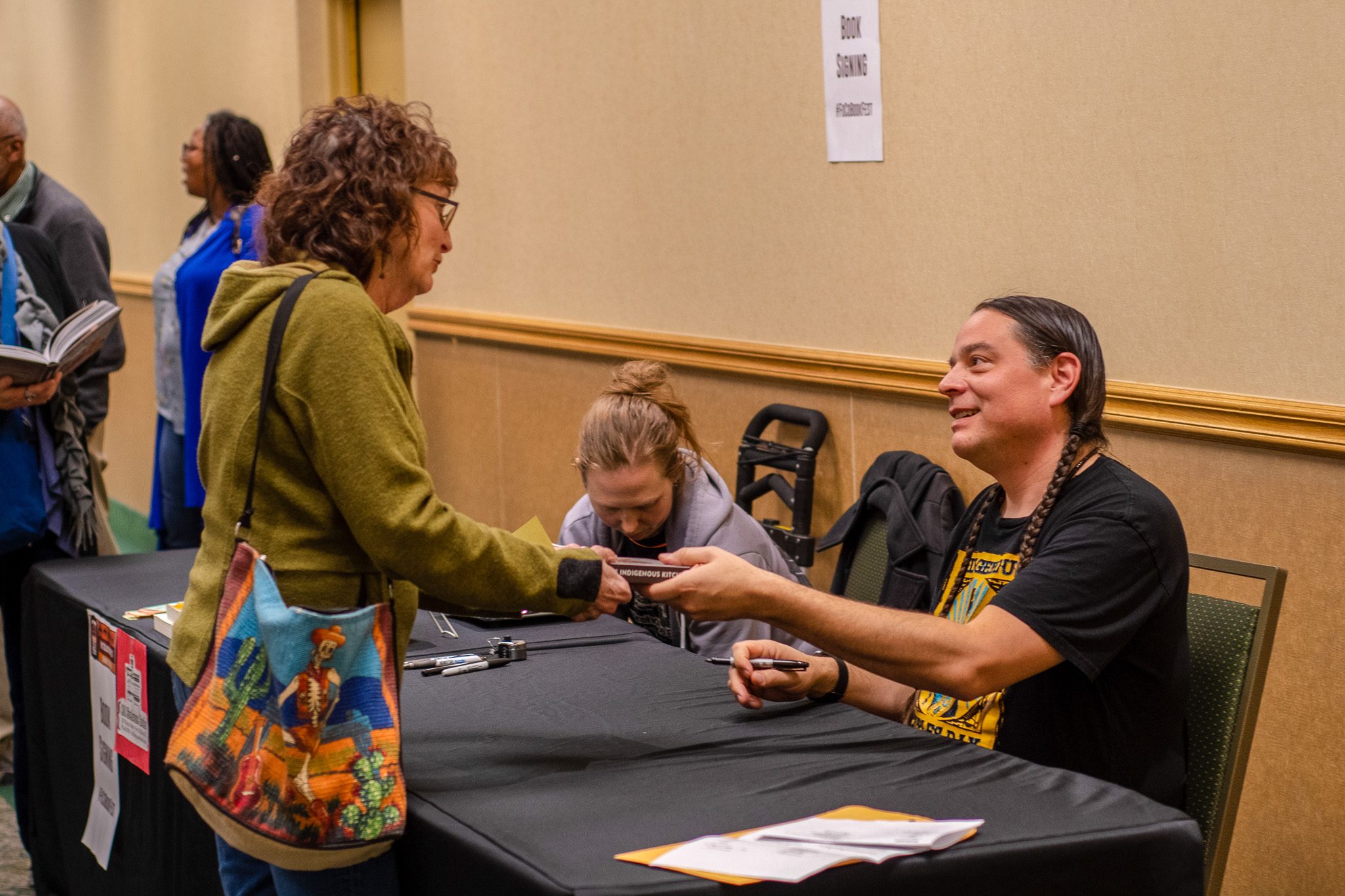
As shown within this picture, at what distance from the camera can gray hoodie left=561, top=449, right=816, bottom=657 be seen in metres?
2.33

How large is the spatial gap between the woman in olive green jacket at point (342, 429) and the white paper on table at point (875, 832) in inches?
15.3

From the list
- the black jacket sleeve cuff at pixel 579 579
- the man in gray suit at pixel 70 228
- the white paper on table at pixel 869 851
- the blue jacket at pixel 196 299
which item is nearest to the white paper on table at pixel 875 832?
the white paper on table at pixel 869 851

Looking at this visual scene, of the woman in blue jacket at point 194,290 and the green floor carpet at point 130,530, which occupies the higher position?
the woman in blue jacket at point 194,290

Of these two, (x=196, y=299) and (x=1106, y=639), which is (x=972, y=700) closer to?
(x=1106, y=639)

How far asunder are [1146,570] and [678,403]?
96 centimetres

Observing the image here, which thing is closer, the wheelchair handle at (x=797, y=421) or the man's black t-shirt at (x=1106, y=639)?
the man's black t-shirt at (x=1106, y=639)

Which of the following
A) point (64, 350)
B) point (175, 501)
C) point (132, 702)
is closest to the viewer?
point (132, 702)

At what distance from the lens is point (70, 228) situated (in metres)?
4.01

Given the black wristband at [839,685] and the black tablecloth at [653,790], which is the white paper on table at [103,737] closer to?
the black tablecloth at [653,790]

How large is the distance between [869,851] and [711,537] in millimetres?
1112

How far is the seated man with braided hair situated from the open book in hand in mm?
1757

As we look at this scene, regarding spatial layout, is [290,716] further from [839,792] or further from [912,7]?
[912,7]

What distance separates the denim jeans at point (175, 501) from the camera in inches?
179

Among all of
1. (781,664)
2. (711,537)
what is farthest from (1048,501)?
(711,537)
